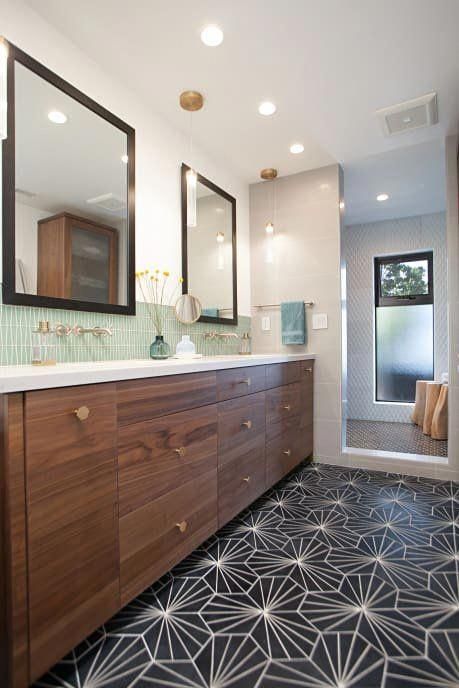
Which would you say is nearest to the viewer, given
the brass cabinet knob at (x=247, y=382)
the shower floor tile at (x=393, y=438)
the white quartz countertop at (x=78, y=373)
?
the white quartz countertop at (x=78, y=373)

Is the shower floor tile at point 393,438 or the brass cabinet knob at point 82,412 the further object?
the shower floor tile at point 393,438

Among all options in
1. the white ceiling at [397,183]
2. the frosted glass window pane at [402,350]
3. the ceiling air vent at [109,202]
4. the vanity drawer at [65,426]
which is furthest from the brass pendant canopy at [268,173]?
the vanity drawer at [65,426]

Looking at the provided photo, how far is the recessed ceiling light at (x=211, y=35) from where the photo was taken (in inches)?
65.5

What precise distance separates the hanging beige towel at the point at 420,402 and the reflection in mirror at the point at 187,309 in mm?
2940

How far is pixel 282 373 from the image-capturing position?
7.91 feet

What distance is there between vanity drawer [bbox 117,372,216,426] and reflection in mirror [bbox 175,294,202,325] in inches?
31.0

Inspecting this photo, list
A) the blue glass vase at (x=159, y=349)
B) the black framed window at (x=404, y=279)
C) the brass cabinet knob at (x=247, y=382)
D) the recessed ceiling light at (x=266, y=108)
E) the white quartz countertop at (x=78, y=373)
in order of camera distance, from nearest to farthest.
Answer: the white quartz countertop at (x=78, y=373) → the brass cabinet knob at (x=247, y=382) → the blue glass vase at (x=159, y=349) → the recessed ceiling light at (x=266, y=108) → the black framed window at (x=404, y=279)

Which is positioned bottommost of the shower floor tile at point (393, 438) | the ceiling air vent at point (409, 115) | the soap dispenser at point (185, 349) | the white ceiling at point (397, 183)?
the shower floor tile at point (393, 438)

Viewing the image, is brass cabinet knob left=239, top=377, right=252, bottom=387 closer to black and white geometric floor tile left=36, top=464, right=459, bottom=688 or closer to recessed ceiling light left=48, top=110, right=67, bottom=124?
black and white geometric floor tile left=36, top=464, right=459, bottom=688

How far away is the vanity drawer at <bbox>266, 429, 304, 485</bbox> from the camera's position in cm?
221

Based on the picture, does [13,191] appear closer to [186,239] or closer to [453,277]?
[186,239]

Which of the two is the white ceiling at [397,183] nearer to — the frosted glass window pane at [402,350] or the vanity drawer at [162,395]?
the frosted glass window pane at [402,350]

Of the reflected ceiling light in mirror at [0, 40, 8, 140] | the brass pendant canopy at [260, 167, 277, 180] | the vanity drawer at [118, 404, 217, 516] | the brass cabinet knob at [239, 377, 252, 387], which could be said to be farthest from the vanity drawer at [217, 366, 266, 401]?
the brass pendant canopy at [260, 167, 277, 180]

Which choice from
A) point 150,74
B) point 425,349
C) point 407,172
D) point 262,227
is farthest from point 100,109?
point 425,349
